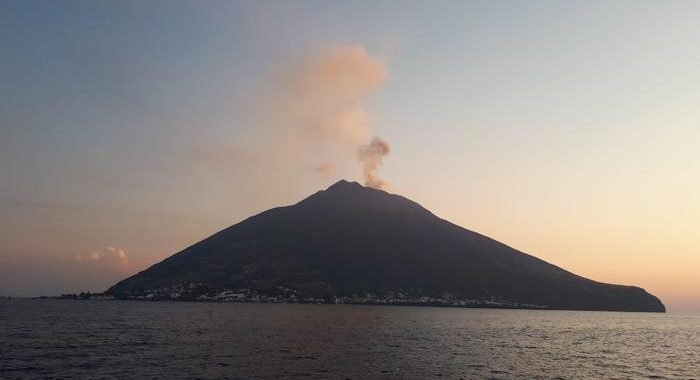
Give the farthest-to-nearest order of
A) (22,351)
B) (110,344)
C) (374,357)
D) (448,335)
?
(448,335) → (110,344) → (374,357) → (22,351)

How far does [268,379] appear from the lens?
6166cm

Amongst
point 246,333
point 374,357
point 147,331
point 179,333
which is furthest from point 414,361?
point 147,331

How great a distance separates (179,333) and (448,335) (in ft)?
209

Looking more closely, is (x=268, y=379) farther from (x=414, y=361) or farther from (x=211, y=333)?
(x=211, y=333)

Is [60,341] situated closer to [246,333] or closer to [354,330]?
[246,333]

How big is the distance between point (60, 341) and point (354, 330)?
68274 millimetres

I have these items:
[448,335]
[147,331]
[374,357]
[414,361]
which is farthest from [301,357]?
[448,335]

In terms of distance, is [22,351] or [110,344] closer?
[22,351]

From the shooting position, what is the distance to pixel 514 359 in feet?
292

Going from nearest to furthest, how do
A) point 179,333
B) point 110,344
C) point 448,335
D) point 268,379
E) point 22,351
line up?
point 268,379, point 22,351, point 110,344, point 179,333, point 448,335

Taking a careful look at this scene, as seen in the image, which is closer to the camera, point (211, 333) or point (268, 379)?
point (268, 379)

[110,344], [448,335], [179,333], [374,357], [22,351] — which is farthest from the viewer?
[448,335]

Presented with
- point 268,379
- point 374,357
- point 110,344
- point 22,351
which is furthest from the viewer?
point 110,344

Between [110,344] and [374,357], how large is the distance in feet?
147
